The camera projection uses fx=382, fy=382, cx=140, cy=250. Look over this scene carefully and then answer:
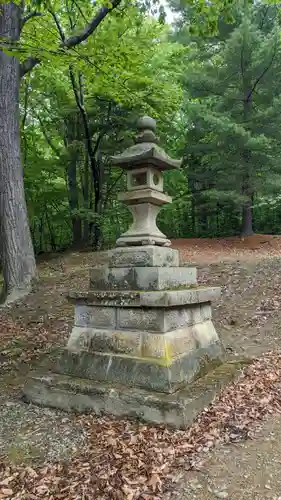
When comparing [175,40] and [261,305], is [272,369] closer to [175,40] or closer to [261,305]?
[261,305]

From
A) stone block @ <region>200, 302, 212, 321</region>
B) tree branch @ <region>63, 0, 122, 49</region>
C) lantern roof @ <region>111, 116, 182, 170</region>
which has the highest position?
tree branch @ <region>63, 0, 122, 49</region>

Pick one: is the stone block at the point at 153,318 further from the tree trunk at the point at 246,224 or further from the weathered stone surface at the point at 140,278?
the tree trunk at the point at 246,224

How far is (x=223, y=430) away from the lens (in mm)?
3178

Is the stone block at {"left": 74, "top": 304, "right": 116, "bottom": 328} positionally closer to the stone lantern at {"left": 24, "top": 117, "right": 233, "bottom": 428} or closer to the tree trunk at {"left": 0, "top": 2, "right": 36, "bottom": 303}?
the stone lantern at {"left": 24, "top": 117, "right": 233, "bottom": 428}

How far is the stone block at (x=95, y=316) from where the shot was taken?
384cm

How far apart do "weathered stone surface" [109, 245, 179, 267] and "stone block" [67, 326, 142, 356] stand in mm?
689

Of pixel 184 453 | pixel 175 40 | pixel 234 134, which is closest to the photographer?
pixel 184 453

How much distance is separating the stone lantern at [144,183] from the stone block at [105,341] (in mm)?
934

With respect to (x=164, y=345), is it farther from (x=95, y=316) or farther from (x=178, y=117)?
(x=178, y=117)

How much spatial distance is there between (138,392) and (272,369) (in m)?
1.79

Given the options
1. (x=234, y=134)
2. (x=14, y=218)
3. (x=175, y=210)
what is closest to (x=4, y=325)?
(x=14, y=218)

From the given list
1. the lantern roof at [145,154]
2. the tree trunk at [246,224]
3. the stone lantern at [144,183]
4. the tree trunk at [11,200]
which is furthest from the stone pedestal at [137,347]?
the tree trunk at [246,224]

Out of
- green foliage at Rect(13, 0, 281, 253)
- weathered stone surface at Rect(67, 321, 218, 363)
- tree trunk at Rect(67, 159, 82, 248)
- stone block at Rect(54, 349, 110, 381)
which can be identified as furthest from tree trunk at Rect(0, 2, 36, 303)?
tree trunk at Rect(67, 159, 82, 248)

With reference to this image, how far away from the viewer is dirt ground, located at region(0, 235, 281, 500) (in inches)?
102
